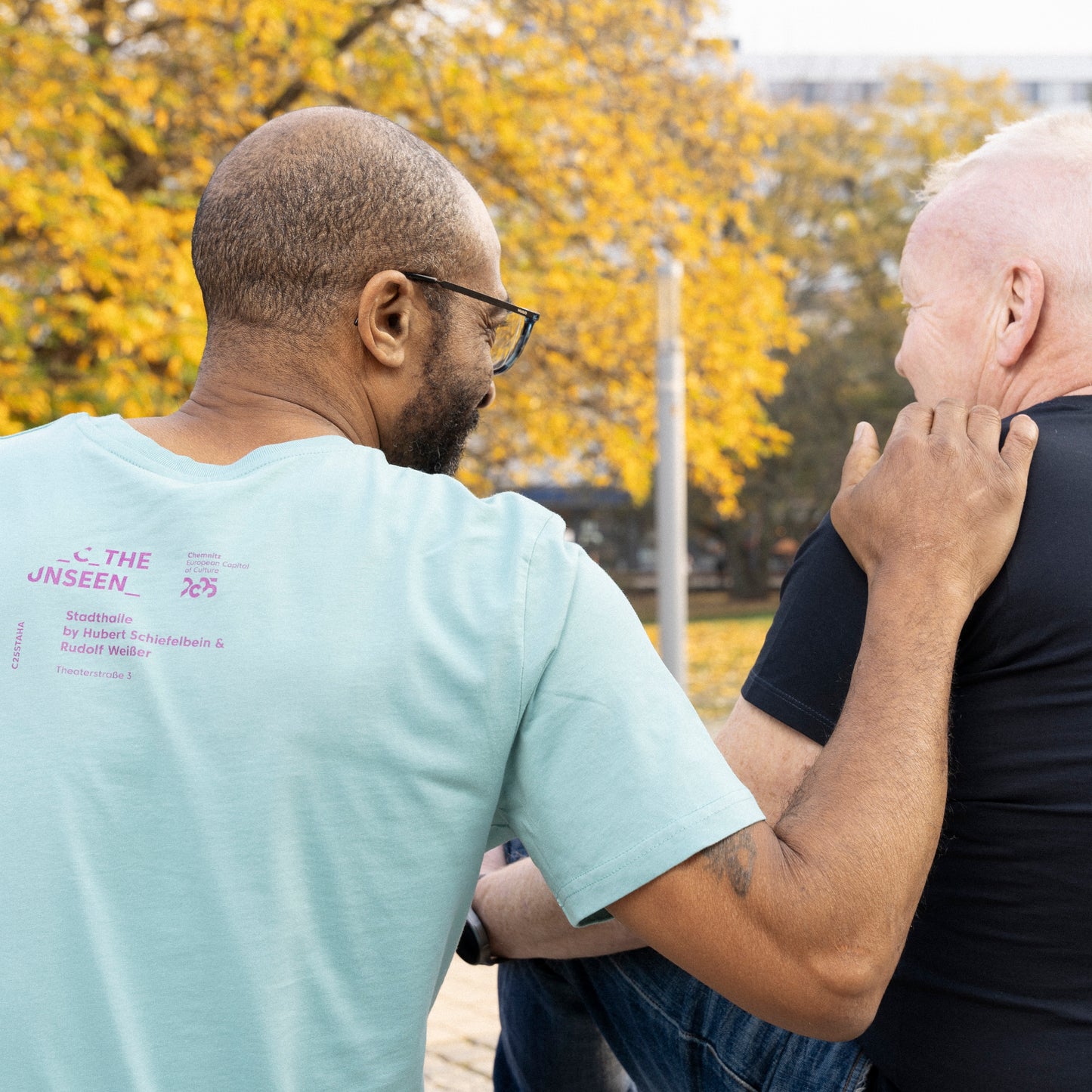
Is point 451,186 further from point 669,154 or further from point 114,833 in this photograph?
point 669,154

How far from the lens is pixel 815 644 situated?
169 cm

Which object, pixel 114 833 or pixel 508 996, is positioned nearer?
pixel 114 833

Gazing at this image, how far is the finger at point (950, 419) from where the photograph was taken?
65.2 inches

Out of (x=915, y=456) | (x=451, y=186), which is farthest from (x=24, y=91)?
(x=915, y=456)

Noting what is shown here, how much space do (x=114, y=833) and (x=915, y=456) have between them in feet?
3.49

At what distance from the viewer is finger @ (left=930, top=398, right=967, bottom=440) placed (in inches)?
65.2

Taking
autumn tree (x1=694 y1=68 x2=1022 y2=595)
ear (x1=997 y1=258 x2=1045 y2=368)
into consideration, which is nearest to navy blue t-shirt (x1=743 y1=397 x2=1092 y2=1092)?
ear (x1=997 y1=258 x2=1045 y2=368)

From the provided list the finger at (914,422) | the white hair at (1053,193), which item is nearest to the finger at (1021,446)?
the finger at (914,422)

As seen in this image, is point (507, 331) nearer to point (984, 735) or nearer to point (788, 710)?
point (788, 710)

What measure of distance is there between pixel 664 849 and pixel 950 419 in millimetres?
748

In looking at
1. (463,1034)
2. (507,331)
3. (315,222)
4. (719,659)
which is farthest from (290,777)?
(719,659)

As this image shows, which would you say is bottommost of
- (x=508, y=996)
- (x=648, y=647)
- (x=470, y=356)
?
(x=508, y=996)

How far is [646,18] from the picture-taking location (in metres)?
9.41

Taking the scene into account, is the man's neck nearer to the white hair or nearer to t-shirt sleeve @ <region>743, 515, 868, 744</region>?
t-shirt sleeve @ <region>743, 515, 868, 744</region>
